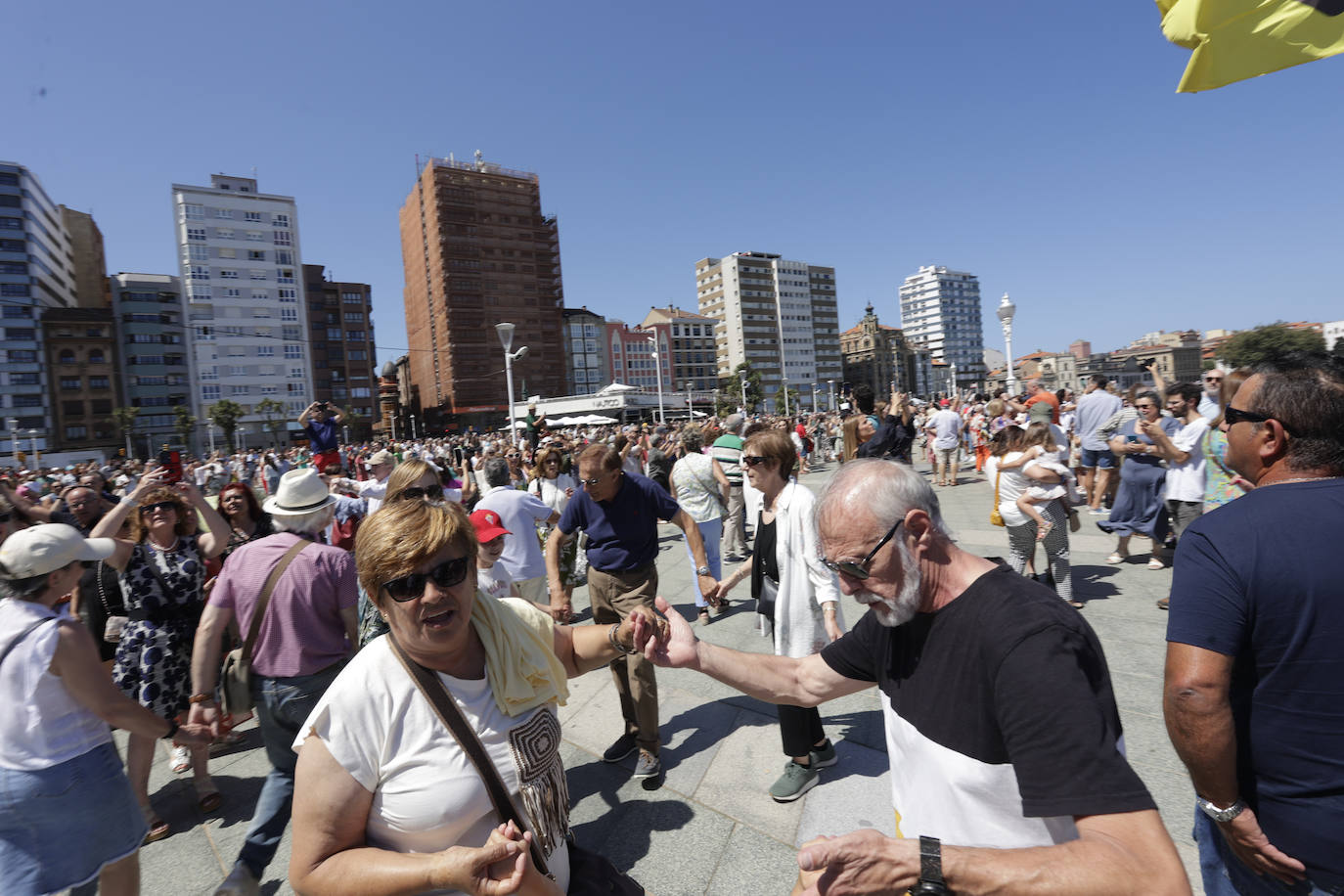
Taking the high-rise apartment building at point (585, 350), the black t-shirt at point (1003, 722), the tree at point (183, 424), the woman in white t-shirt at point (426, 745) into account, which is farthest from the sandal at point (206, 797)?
the high-rise apartment building at point (585, 350)

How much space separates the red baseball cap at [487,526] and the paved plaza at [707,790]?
1485 millimetres

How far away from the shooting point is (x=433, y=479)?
413cm

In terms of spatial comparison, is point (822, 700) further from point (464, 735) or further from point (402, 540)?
point (402, 540)

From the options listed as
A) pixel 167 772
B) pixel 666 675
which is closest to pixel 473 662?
pixel 666 675

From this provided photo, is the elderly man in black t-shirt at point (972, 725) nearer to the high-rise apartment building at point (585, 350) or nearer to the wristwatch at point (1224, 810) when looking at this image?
the wristwatch at point (1224, 810)

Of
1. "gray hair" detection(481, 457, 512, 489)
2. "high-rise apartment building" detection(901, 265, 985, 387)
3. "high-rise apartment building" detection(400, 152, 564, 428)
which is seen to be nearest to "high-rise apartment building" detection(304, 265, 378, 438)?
"high-rise apartment building" detection(400, 152, 564, 428)

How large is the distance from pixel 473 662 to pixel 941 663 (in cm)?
132

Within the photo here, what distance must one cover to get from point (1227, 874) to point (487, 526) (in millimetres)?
3674

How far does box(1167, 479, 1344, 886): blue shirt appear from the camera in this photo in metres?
1.48

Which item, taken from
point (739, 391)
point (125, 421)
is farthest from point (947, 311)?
point (125, 421)

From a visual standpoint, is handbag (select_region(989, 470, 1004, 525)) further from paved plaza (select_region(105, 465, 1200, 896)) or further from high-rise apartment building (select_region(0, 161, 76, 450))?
high-rise apartment building (select_region(0, 161, 76, 450))

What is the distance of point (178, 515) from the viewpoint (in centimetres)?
398

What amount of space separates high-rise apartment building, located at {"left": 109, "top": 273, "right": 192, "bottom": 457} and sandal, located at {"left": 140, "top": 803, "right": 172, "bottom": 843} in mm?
87837

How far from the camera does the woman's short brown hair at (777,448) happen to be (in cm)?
362
